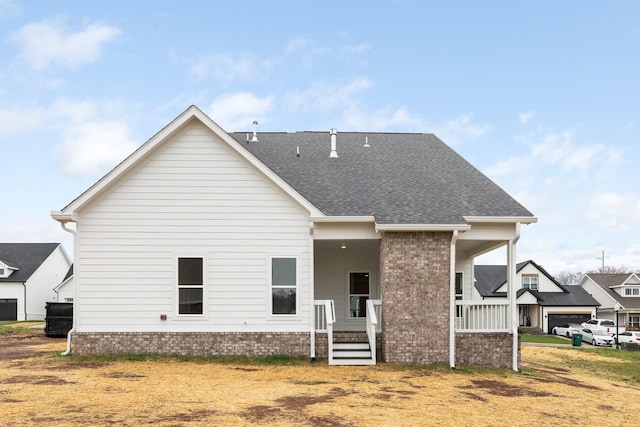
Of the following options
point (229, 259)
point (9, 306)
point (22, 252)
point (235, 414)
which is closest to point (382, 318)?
point (229, 259)

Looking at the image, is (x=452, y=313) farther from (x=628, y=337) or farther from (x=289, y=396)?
(x=628, y=337)

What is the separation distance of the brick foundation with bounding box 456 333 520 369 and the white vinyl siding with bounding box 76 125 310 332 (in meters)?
4.52

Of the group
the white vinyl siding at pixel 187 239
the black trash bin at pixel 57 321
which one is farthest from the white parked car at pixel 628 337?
the black trash bin at pixel 57 321

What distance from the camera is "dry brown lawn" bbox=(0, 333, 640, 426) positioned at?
9188mm

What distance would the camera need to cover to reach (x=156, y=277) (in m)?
15.5

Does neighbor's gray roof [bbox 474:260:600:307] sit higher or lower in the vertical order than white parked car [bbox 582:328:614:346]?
higher

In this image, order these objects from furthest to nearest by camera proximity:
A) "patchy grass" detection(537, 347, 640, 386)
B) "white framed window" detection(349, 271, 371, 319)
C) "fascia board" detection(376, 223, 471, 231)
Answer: "white framed window" detection(349, 271, 371, 319) → "patchy grass" detection(537, 347, 640, 386) → "fascia board" detection(376, 223, 471, 231)

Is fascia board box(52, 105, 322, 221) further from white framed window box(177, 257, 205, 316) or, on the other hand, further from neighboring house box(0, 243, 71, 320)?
neighboring house box(0, 243, 71, 320)

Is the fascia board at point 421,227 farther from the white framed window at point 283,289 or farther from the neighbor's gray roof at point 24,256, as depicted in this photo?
the neighbor's gray roof at point 24,256

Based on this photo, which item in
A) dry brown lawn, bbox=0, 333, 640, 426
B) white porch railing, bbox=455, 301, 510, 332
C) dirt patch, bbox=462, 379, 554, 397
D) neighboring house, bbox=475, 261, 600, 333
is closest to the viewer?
dry brown lawn, bbox=0, 333, 640, 426

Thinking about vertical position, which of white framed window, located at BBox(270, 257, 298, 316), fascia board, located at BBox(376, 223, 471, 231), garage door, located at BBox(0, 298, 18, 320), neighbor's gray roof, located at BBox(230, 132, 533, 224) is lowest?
garage door, located at BBox(0, 298, 18, 320)

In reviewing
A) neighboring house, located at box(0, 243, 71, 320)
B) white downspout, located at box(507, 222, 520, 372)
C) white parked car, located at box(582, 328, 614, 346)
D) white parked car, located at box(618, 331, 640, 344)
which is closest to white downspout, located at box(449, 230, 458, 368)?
white downspout, located at box(507, 222, 520, 372)

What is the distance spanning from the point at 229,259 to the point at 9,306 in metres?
37.0

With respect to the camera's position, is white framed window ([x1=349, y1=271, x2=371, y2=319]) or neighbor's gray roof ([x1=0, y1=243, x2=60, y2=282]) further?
neighbor's gray roof ([x1=0, y1=243, x2=60, y2=282])
